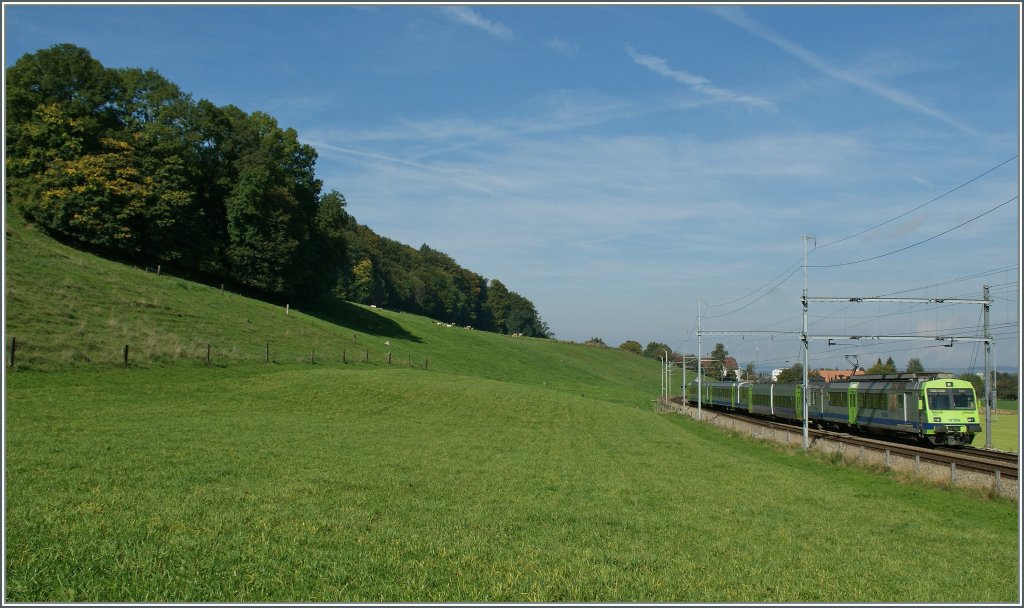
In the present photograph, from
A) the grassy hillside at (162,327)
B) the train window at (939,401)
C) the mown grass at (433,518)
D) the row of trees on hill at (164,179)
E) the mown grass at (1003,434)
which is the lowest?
the mown grass at (1003,434)

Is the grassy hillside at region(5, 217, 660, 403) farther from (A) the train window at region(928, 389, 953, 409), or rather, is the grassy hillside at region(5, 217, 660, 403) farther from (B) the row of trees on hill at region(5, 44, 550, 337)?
(A) the train window at region(928, 389, 953, 409)

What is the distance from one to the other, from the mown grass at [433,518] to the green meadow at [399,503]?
2.4 inches

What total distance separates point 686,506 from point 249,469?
33.5 feet

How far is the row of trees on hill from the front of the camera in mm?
64188

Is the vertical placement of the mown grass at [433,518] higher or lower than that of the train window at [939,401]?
lower

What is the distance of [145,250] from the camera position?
70000mm

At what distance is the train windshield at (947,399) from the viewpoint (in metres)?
38.7

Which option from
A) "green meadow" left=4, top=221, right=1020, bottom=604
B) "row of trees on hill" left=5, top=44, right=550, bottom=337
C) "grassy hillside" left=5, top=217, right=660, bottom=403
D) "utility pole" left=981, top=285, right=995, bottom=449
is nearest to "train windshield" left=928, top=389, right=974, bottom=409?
"utility pole" left=981, top=285, right=995, bottom=449

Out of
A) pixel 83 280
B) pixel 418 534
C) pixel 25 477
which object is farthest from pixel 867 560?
pixel 83 280

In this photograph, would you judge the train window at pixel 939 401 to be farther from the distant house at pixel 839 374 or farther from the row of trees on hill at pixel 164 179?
the row of trees on hill at pixel 164 179

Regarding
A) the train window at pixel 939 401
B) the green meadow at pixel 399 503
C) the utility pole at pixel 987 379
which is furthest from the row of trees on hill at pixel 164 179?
the utility pole at pixel 987 379

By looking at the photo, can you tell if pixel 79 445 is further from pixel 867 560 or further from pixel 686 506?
pixel 867 560

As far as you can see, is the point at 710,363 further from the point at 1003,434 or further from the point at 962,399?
the point at 962,399

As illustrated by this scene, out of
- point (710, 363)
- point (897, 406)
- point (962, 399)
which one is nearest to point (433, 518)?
point (962, 399)
